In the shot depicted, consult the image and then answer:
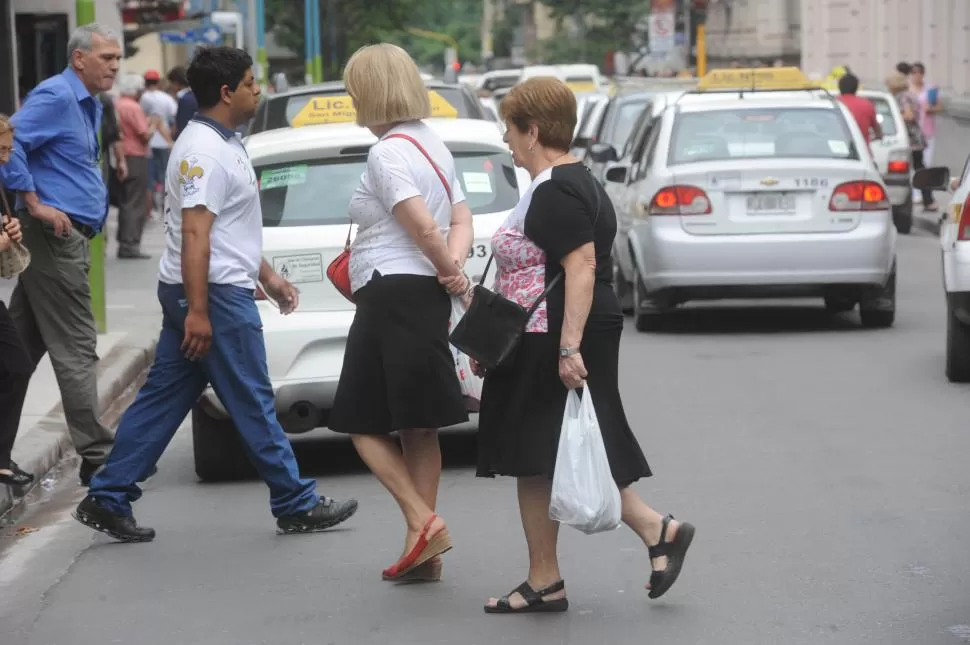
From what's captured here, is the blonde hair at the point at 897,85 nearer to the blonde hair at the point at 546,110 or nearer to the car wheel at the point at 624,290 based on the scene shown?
the car wheel at the point at 624,290

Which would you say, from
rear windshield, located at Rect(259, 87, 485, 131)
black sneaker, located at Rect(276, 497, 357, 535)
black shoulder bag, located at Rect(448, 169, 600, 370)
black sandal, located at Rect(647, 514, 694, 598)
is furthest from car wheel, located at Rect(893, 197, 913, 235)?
black shoulder bag, located at Rect(448, 169, 600, 370)

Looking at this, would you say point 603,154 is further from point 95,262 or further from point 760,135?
point 95,262

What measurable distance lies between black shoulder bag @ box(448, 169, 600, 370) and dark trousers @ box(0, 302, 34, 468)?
2.41 meters

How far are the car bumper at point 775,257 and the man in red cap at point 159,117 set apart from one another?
12835 mm

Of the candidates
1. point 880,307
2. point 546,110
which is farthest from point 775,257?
point 546,110

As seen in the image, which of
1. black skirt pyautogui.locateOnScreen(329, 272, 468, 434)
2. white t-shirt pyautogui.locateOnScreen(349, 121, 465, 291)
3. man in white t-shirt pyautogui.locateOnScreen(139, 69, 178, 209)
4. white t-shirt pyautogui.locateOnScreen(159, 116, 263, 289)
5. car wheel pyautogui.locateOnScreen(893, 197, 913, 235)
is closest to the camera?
white t-shirt pyautogui.locateOnScreen(349, 121, 465, 291)

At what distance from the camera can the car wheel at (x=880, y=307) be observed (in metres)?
13.5

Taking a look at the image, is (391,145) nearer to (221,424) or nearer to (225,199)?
(225,199)

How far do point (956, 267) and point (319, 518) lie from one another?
15.2 feet

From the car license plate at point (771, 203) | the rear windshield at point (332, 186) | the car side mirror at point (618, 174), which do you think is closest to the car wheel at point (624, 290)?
the car side mirror at point (618, 174)

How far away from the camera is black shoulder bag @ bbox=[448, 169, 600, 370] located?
19.4 ft

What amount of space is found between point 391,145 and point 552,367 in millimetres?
990

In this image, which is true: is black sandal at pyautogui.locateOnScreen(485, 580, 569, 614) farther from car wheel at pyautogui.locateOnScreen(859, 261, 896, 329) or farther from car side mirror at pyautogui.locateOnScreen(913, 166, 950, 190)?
car wheel at pyautogui.locateOnScreen(859, 261, 896, 329)

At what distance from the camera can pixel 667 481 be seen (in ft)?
27.4
